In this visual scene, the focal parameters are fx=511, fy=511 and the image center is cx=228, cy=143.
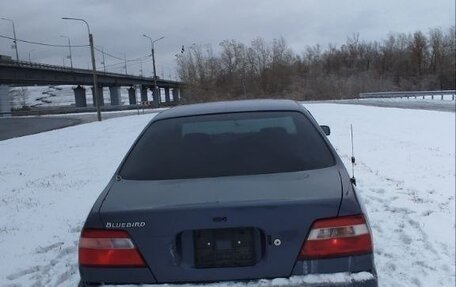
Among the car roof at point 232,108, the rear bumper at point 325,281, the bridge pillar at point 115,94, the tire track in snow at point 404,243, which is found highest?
the bridge pillar at point 115,94

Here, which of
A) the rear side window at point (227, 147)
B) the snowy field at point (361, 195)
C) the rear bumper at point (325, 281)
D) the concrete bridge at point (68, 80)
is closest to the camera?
the rear bumper at point (325, 281)

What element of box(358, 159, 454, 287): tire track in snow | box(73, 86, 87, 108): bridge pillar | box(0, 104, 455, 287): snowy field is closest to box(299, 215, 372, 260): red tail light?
box(0, 104, 455, 287): snowy field

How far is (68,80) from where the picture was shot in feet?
55.0

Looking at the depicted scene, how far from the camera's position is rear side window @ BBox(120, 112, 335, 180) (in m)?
3.27

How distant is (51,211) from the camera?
23.8 ft

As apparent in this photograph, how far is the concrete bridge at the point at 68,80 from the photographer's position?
8.34m

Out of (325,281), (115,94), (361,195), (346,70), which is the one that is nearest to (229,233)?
(325,281)

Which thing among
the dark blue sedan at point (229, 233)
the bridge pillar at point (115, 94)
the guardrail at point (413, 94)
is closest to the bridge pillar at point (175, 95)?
the bridge pillar at point (115, 94)

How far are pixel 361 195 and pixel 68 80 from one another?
11921mm

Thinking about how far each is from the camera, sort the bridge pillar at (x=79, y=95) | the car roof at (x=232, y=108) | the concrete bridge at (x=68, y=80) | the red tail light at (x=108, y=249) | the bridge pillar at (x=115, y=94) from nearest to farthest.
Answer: the red tail light at (x=108, y=249) < the car roof at (x=232, y=108) < the concrete bridge at (x=68, y=80) < the bridge pillar at (x=79, y=95) < the bridge pillar at (x=115, y=94)

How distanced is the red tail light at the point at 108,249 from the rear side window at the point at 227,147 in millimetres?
607

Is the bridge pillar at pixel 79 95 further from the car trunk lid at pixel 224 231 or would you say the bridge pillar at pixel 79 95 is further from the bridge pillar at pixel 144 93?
the car trunk lid at pixel 224 231

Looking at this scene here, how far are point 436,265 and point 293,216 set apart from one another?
3.00 metres

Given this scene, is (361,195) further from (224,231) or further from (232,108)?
(224,231)
